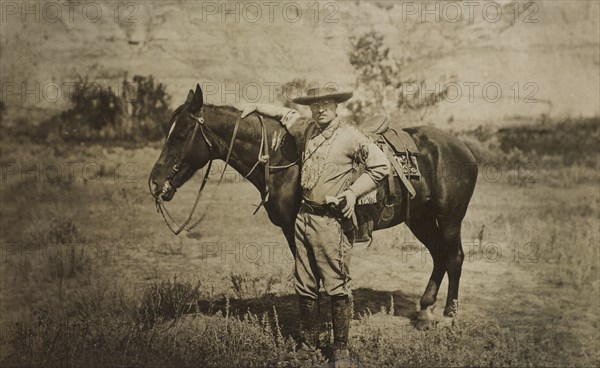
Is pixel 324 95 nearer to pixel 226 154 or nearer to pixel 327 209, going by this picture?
pixel 327 209

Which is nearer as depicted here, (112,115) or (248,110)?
(248,110)

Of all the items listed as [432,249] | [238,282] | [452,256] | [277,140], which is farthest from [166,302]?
[452,256]

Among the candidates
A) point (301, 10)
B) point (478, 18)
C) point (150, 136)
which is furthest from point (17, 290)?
point (478, 18)

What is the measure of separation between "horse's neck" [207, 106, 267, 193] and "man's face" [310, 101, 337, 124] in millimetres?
606

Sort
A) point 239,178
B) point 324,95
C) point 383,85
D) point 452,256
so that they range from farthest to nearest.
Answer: point 239,178, point 383,85, point 452,256, point 324,95

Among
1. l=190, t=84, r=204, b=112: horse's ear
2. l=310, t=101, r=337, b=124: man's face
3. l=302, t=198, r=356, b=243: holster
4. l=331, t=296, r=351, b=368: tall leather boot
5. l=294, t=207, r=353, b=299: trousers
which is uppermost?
l=190, t=84, r=204, b=112: horse's ear

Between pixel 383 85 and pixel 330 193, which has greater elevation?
pixel 383 85

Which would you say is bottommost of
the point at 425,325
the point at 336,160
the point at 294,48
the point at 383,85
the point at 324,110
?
the point at 425,325

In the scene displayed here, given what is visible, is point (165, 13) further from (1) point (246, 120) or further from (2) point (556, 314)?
(2) point (556, 314)

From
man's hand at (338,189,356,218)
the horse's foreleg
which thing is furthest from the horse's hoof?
man's hand at (338,189,356,218)

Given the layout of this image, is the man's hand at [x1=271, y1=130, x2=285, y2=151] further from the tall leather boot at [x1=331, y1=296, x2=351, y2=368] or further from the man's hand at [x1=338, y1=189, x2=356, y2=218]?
the tall leather boot at [x1=331, y1=296, x2=351, y2=368]

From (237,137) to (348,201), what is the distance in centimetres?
109

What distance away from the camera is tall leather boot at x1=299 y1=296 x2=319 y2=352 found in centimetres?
432

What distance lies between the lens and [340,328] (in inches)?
169
